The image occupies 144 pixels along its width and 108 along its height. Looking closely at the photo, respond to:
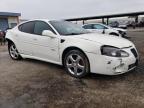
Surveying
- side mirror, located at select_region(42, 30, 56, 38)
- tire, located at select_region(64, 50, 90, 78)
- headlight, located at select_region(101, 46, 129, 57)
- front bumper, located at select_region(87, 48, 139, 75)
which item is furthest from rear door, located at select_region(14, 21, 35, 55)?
headlight, located at select_region(101, 46, 129, 57)

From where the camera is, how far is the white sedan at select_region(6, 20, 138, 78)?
4605mm

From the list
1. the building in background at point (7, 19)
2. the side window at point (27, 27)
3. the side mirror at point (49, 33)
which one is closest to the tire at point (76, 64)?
the side mirror at point (49, 33)

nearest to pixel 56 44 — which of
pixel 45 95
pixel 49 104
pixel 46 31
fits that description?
pixel 46 31

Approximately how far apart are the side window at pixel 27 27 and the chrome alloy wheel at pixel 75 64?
1.83m

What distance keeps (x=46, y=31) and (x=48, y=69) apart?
1.10 m

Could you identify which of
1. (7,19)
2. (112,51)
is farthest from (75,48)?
(7,19)

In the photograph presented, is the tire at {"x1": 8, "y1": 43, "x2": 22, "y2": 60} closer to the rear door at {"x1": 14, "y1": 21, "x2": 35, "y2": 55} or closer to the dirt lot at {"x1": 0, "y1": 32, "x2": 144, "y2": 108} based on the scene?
the rear door at {"x1": 14, "y1": 21, "x2": 35, "y2": 55}

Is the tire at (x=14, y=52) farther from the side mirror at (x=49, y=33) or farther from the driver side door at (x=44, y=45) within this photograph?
the side mirror at (x=49, y=33)

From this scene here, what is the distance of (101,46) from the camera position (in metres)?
4.64

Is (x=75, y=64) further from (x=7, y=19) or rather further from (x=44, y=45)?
(x=7, y=19)

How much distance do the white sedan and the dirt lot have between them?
0.93ft

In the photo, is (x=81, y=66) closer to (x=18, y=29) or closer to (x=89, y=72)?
(x=89, y=72)

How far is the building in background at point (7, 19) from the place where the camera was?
2770cm

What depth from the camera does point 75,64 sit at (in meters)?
5.09
